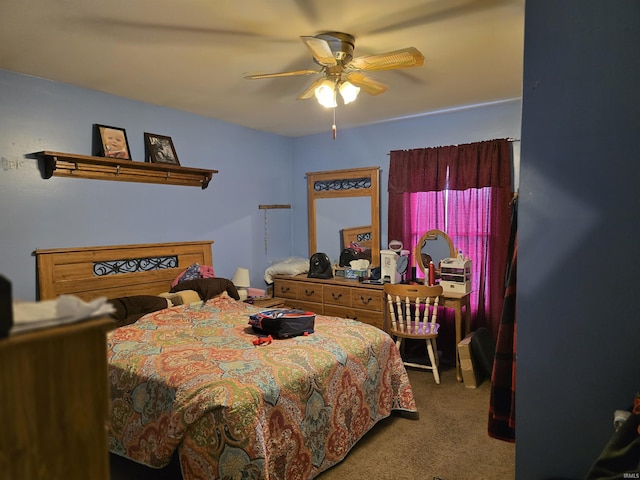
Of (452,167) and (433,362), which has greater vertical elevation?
(452,167)

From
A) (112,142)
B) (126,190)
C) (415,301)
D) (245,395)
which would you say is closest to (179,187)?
(126,190)

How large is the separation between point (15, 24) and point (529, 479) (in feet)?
10.1

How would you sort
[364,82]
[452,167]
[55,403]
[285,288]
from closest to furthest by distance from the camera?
[55,403] < [364,82] < [452,167] < [285,288]

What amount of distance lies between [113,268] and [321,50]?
2349mm

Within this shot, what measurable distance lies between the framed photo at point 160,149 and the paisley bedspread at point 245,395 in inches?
56.5

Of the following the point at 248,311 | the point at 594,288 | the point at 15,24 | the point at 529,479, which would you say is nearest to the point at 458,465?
the point at 529,479

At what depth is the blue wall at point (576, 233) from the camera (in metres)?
1.27

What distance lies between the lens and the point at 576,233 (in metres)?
1.34

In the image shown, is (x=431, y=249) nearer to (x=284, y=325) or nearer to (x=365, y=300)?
(x=365, y=300)

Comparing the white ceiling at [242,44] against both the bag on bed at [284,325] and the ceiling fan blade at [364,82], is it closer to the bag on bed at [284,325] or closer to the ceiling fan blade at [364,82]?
the ceiling fan blade at [364,82]

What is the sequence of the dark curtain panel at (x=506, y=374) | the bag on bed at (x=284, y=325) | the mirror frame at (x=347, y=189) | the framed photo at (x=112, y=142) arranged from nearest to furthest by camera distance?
the dark curtain panel at (x=506, y=374) < the bag on bed at (x=284, y=325) < the framed photo at (x=112, y=142) < the mirror frame at (x=347, y=189)

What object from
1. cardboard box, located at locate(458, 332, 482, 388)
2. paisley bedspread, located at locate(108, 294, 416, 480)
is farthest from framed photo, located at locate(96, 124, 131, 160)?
cardboard box, located at locate(458, 332, 482, 388)

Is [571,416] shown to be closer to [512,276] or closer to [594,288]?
[594,288]

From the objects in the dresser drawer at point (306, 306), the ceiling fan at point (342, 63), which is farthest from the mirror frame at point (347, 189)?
the ceiling fan at point (342, 63)
